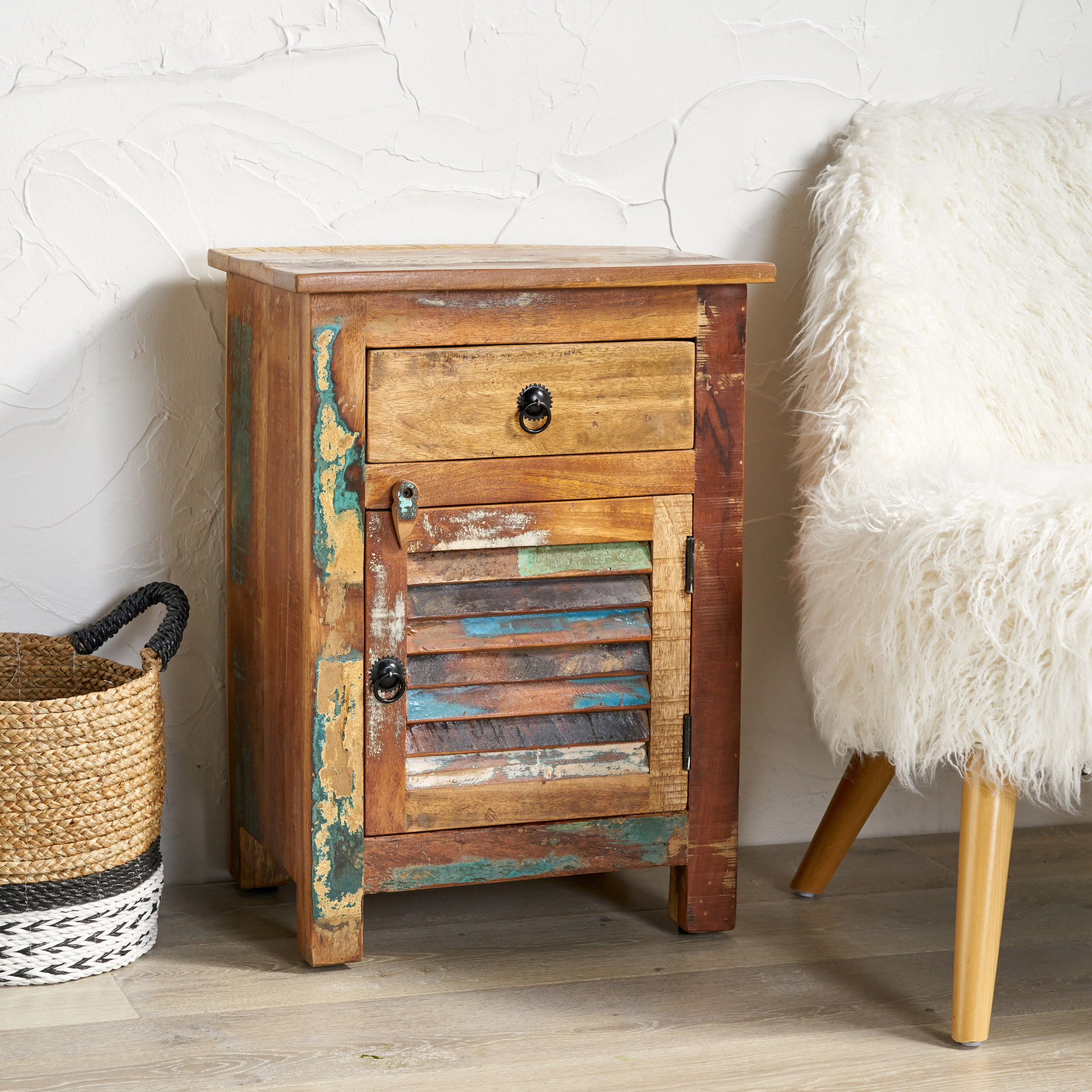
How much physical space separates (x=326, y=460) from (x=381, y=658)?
20 cm

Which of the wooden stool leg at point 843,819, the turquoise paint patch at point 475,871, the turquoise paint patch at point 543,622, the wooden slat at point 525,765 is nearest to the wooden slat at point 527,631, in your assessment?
the turquoise paint patch at point 543,622

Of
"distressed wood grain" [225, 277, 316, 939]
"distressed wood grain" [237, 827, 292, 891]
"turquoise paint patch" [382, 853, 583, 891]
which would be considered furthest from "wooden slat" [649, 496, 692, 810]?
"distressed wood grain" [237, 827, 292, 891]

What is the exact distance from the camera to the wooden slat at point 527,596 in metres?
1.38

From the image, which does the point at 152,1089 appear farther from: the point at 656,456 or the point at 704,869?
the point at 656,456

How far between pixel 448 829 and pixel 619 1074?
30 cm

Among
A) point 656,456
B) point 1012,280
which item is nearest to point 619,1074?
point 656,456

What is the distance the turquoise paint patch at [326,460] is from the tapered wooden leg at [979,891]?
629mm

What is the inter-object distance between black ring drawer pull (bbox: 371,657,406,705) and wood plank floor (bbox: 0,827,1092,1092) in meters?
0.30

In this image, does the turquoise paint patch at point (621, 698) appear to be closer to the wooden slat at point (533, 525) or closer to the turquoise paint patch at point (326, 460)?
the wooden slat at point (533, 525)

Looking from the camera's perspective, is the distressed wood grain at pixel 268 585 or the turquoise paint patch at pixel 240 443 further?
the turquoise paint patch at pixel 240 443

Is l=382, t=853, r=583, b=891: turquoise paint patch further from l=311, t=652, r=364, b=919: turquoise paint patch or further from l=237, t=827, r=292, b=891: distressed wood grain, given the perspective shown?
l=237, t=827, r=292, b=891: distressed wood grain

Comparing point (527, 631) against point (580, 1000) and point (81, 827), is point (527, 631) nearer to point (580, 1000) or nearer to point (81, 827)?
point (580, 1000)

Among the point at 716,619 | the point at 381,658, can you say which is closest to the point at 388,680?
the point at 381,658

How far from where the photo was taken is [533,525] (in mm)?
1382
